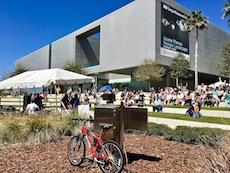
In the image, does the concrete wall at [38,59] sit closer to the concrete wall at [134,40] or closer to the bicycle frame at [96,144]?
the concrete wall at [134,40]

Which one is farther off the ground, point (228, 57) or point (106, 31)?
point (106, 31)

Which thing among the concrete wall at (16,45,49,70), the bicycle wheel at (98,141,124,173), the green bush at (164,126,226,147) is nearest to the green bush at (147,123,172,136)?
the green bush at (164,126,226,147)

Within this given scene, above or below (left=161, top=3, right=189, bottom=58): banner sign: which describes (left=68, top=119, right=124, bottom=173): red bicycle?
below

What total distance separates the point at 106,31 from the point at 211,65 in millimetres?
26812

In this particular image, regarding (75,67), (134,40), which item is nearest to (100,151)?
(134,40)

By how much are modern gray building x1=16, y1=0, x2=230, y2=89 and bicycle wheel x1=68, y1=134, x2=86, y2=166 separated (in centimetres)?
2952

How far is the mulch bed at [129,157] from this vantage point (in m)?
3.98

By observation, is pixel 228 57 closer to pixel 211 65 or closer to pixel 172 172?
pixel 211 65

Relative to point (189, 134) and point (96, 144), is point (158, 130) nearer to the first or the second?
point (189, 134)

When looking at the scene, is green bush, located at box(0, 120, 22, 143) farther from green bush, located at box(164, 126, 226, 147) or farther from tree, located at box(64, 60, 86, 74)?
tree, located at box(64, 60, 86, 74)

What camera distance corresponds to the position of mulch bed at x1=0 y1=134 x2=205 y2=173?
3.98 meters

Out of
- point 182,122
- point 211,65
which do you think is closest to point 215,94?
point 182,122

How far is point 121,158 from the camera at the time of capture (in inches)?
140

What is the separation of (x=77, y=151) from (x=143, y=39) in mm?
32270
